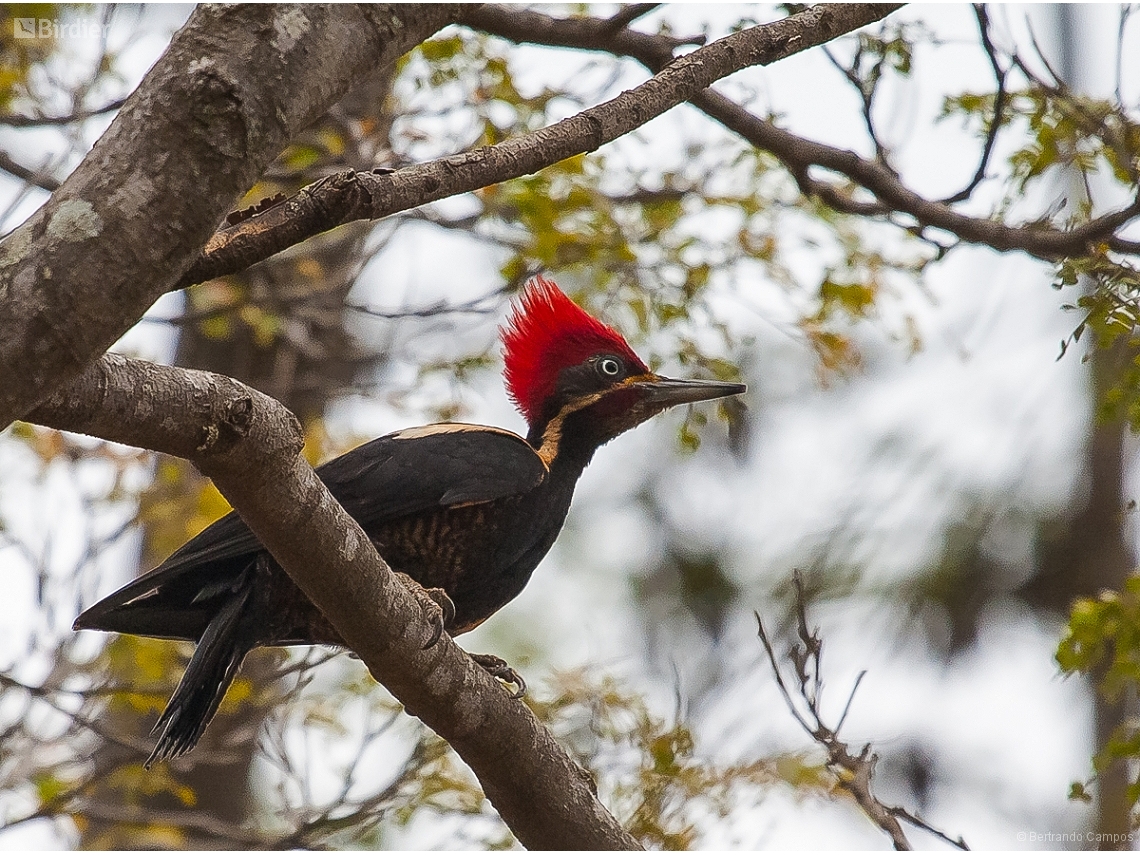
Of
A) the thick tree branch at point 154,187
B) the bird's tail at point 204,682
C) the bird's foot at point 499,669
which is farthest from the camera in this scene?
the bird's foot at point 499,669

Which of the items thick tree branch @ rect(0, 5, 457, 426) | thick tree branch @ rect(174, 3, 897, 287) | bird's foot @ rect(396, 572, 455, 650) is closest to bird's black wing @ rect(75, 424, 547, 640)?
bird's foot @ rect(396, 572, 455, 650)

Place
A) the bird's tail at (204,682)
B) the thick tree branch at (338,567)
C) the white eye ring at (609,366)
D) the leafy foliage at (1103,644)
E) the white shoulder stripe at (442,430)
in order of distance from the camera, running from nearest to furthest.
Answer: the thick tree branch at (338,567)
the leafy foliage at (1103,644)
the bird's tail at (204,682)
the white shoulder stripe at (442,430)
the white eye ring at (609,366)

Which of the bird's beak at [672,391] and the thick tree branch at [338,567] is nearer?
the thick tree branch at [338,567]

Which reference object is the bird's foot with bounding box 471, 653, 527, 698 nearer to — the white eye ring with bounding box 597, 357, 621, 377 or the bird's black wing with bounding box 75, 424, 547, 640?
the bird's black wing with bounding box 75, 424, 547, 640

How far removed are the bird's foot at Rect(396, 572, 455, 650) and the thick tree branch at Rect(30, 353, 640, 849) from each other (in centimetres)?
3

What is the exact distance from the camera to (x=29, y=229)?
5.42 feet

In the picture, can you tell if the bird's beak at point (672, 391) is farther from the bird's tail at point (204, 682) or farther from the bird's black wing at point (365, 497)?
the bird's tail at point (204, 682)

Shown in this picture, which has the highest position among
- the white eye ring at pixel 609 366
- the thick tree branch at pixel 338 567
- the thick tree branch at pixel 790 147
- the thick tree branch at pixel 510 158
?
the thick tree branch at pixel 790 147

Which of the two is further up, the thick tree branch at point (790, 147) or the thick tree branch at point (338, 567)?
the thick tree branch at point (790, 147)

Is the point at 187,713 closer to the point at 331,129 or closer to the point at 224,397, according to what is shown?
the point at 224,397

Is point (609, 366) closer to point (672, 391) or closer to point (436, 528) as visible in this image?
point (672, 391)

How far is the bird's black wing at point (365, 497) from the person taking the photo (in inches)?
125

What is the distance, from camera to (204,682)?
3168mm

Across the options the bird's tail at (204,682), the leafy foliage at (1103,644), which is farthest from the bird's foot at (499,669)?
the leafy foliage at (1103,644)
